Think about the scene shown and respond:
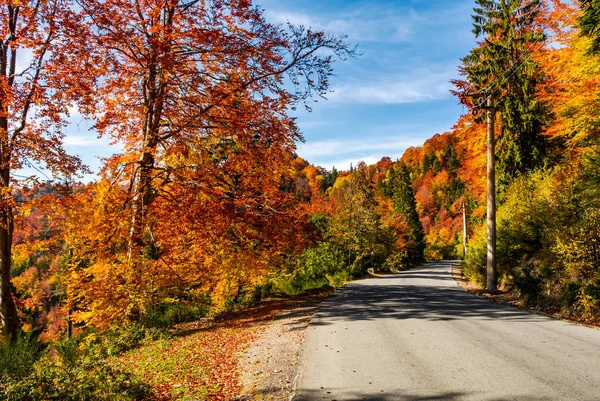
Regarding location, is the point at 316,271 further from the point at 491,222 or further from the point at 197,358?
the point at 197,358

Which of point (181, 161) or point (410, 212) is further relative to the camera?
point (410, 212)

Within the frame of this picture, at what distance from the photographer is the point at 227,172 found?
36.3ft

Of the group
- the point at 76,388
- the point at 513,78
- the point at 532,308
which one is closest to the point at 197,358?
the point at 76,388

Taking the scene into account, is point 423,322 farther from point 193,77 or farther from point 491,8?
point 491,8

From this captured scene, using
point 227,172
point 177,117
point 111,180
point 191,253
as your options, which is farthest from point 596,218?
point 111,180

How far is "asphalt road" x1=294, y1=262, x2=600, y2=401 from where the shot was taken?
4.88 meters

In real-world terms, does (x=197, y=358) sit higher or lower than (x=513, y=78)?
lower

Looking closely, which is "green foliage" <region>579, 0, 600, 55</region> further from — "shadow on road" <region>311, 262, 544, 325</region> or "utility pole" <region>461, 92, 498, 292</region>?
"shadow on road" <region>311, 262, 544, 325</region>

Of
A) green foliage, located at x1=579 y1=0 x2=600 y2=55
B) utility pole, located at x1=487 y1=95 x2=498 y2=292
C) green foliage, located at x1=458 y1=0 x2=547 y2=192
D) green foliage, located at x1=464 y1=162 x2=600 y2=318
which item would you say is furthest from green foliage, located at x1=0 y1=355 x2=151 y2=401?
green foliage, located at x1=458 y1=0 x2=547 y2=192

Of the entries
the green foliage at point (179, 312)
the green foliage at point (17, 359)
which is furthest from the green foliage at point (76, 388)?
the green foliage at point (179, 312)

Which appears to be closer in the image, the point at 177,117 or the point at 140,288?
the point at 140,288

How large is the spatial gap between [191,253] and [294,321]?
383 cm

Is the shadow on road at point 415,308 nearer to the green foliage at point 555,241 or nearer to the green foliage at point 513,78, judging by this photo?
the green foliage at point 555,241

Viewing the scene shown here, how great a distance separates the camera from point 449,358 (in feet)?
20.6
